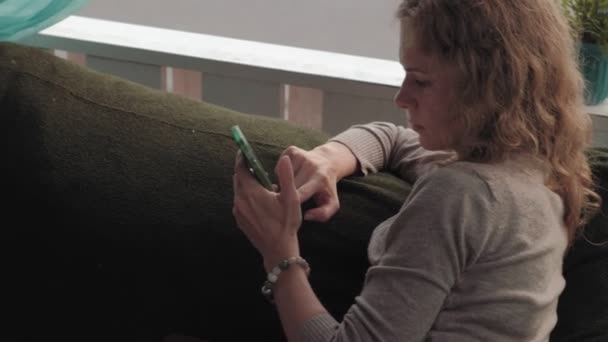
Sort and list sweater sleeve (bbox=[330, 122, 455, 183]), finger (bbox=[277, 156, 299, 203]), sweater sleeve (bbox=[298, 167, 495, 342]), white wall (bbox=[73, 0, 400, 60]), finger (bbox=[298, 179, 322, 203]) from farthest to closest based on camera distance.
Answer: white wall (bbox=[73, 0, 400, 60])
sweater sleeve (bbox=[330, 122, 455, 183])
finger (bbox=[298, 179, 322, 203])
finger (bbox=[277, 156, 299, 203])
sweater sleeve (bbox=[298, 167, 495, 342])

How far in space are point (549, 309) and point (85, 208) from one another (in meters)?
0.68

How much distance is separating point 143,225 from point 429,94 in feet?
1.60

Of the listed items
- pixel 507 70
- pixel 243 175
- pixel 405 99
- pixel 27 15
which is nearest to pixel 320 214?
pixel 243 175

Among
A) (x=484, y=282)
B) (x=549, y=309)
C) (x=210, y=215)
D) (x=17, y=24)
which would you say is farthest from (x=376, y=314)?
(x=17, y=24)

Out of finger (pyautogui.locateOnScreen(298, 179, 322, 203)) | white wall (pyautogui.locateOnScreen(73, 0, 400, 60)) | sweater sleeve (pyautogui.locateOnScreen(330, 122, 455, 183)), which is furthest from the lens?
white wall (pyautogui.locateOnScreen(73, 0, 400, 60))

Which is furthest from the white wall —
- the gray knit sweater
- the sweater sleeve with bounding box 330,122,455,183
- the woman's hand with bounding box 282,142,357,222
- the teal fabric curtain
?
the gray knit sweater

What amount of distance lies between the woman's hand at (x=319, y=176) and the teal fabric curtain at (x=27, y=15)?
52 centimetres

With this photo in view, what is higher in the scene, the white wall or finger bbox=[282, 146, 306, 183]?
finger bbox=[282, 146, 306, 183]

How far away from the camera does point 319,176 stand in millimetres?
1263

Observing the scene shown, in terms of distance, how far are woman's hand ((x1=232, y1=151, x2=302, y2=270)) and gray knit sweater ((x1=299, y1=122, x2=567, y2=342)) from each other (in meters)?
0.11

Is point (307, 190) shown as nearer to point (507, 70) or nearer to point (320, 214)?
point (320, 214)

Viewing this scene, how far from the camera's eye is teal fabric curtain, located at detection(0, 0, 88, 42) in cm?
145

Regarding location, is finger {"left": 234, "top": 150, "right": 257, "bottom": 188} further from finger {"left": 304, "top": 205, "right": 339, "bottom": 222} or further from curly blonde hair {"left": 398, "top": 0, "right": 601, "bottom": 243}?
curly blonde hair {"left": 398, "top": 0, "right": 601, "bottom": 243}

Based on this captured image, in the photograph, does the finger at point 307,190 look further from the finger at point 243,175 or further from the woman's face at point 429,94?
the woman's face at point 429,94
